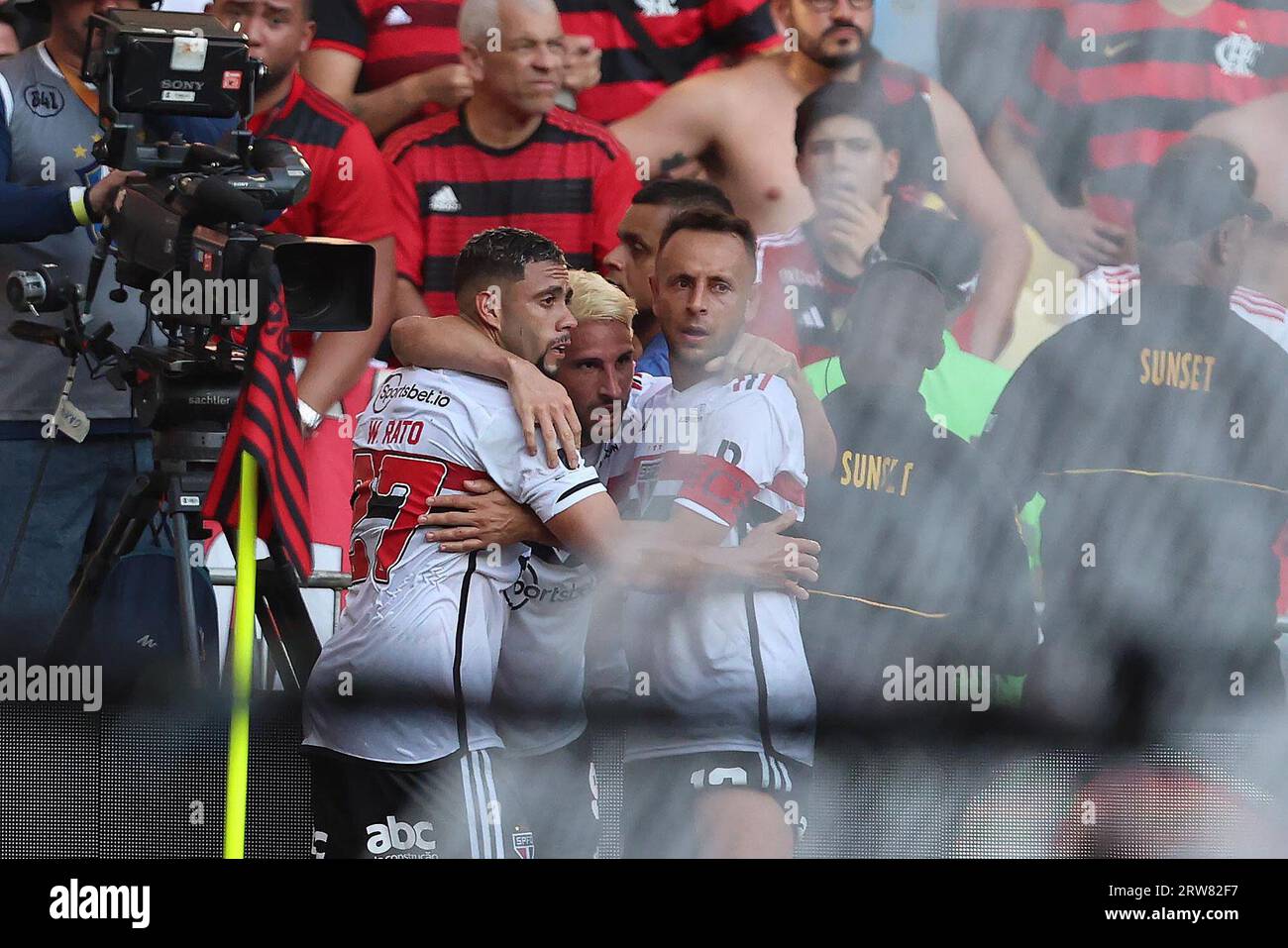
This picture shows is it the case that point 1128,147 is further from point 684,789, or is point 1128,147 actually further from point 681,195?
point 684,789

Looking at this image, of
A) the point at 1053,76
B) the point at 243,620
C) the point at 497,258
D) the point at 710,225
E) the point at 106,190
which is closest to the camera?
the point at 243,620

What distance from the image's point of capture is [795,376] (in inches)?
124

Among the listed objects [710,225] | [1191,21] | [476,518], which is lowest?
[476,518]

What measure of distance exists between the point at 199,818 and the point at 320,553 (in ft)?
1.65

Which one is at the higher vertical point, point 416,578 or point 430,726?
point 416,578

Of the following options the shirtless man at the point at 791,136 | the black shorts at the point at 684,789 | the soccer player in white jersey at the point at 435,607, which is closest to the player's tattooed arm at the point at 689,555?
the soccer player in white jersey at the point at 435,607

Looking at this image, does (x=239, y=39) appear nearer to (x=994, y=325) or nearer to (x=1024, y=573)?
(x=994, y=325)

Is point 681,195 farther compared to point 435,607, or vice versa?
point 681,195

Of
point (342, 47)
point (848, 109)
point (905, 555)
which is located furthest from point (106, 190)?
point (905, 555)

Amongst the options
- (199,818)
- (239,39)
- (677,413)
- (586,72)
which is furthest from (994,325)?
(199,818)

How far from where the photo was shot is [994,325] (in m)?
3.28

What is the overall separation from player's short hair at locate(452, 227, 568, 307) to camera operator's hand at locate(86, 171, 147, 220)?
541mm

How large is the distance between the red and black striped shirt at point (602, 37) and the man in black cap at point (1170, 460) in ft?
2.60

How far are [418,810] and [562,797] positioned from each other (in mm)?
253
